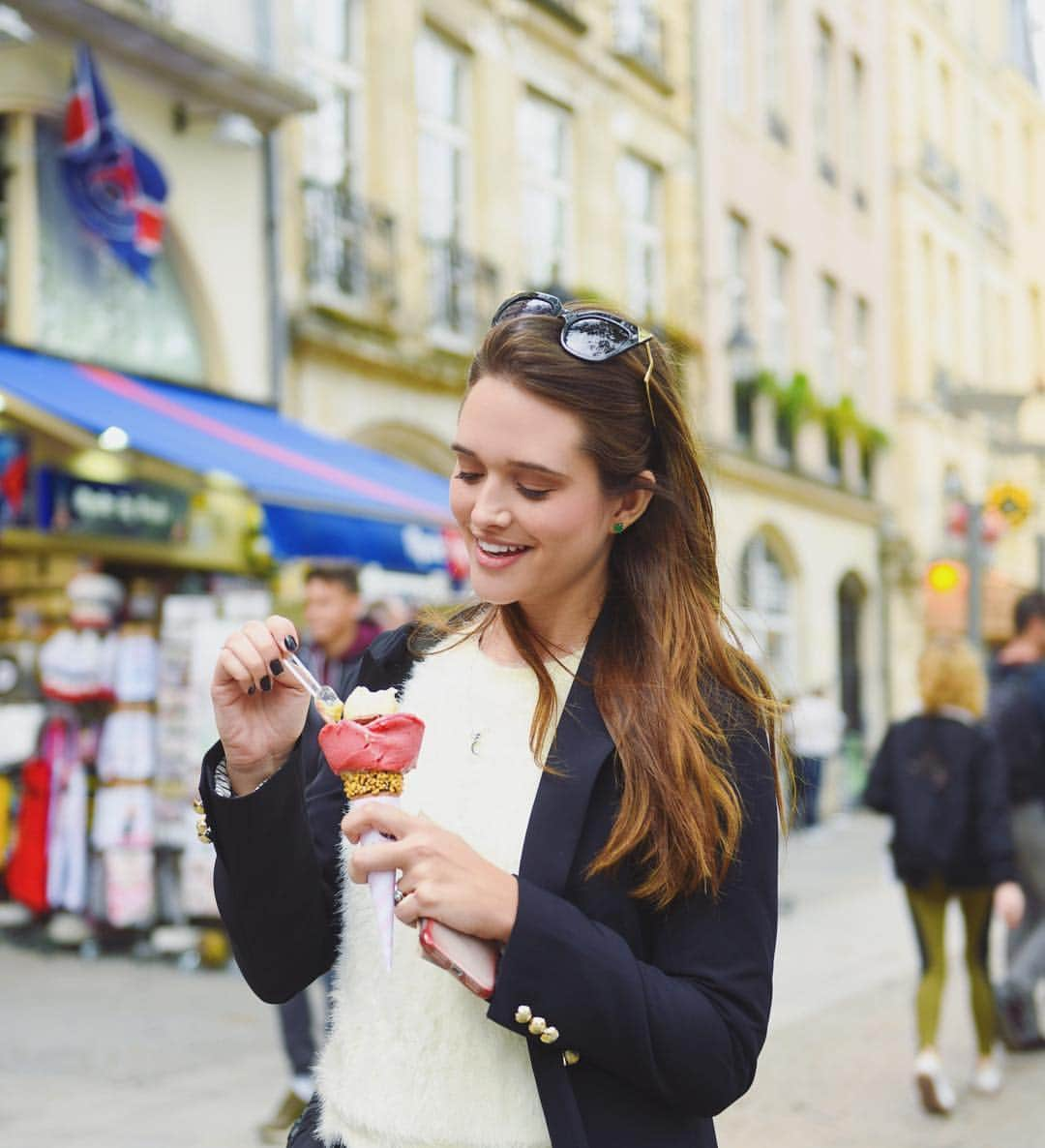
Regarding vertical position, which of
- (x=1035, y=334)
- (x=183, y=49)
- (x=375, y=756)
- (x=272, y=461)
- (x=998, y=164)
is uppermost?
(x=998, y=164)

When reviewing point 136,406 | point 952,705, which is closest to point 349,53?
point 136,406

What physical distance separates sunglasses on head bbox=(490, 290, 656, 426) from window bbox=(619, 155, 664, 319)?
1692 cm

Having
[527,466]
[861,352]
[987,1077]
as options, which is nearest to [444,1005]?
[527,466]

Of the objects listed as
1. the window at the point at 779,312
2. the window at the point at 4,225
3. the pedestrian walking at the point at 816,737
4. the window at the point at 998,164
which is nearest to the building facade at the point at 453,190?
the window at the point at 4,225

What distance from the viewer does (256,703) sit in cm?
184

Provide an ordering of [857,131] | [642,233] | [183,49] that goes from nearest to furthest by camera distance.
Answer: [183,49] → [642,233] → [857,131]

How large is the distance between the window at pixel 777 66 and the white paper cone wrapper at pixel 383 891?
75.1 feet

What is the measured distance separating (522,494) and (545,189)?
15722mm

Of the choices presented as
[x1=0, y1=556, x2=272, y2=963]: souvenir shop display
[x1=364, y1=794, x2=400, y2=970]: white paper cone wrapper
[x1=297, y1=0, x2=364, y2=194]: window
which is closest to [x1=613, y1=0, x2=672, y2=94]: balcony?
[x1=297, y1=0, x2=364, y2=194]: window

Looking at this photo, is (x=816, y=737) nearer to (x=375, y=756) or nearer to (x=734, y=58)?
(x=734, y=58)

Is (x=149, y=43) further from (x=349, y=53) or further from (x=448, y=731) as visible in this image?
(x=448, y=731)

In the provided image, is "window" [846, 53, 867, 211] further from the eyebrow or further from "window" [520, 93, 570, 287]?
the eyebrow

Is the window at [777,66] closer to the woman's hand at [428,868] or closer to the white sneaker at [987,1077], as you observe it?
the white sneaker at [987,1077]

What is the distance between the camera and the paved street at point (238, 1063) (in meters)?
5.79
